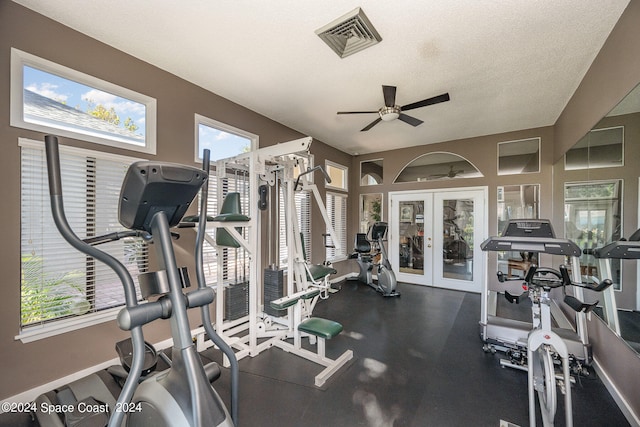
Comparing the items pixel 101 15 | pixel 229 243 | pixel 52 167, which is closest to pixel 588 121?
pixel 229 243

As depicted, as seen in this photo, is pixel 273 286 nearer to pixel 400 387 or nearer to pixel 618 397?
pixel 400 387

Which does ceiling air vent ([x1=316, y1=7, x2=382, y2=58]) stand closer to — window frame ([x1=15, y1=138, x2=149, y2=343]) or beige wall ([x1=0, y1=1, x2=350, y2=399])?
beige wall ([x1=0, y1=1, x2=350, y2=399])

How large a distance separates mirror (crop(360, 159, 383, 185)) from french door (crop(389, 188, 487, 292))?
0.55 meters

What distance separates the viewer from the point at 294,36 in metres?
2.30

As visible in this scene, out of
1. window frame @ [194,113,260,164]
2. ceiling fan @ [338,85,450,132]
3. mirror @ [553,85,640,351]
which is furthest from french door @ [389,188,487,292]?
window frame @ [194,113,260,164]

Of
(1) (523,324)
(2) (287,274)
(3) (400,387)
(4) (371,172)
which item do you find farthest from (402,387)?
(4) (371,172)

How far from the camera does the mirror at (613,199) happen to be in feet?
6.26

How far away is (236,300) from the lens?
315cm

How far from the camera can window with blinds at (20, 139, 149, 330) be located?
2.06 m

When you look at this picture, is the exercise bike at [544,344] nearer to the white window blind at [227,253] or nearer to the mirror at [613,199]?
the mirror at [613,199]

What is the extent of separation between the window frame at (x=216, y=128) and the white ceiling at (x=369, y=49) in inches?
14.6

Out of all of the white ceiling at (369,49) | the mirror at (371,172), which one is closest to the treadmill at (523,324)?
the white ceiling at (369,49)

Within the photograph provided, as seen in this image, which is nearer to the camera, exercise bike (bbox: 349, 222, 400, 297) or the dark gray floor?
the dark gray floor

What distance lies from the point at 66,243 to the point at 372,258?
4651 millimetres
